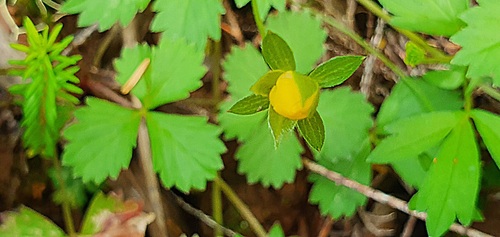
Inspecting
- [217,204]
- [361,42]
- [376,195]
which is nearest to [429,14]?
[361,42]

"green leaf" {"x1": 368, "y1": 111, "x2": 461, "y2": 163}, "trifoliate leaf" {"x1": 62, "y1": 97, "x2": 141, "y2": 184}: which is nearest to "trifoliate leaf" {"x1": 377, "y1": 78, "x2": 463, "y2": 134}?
"green leaf" {"x1": 368, "y1": 111, "x2": 461, "y2": 163}

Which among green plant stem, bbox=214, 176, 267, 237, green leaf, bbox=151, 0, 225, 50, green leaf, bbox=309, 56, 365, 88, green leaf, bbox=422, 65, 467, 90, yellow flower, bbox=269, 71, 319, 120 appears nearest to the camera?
yellow flower, bbox=269, 71, 319, 120

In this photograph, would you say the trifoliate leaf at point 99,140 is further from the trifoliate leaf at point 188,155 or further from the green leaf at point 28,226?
the green leaf at point 28,226

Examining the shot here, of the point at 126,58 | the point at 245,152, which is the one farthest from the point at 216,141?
the point at 126,58

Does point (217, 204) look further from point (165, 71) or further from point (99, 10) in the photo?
point (99, 10)

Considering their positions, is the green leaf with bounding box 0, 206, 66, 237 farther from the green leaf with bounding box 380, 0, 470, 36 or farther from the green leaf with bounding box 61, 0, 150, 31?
the green leaf with bounding box 380, 0, 470, 36

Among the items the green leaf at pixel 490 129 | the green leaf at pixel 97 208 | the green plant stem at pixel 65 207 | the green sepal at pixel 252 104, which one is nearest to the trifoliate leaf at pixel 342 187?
the green leaf at pixel 490 129
